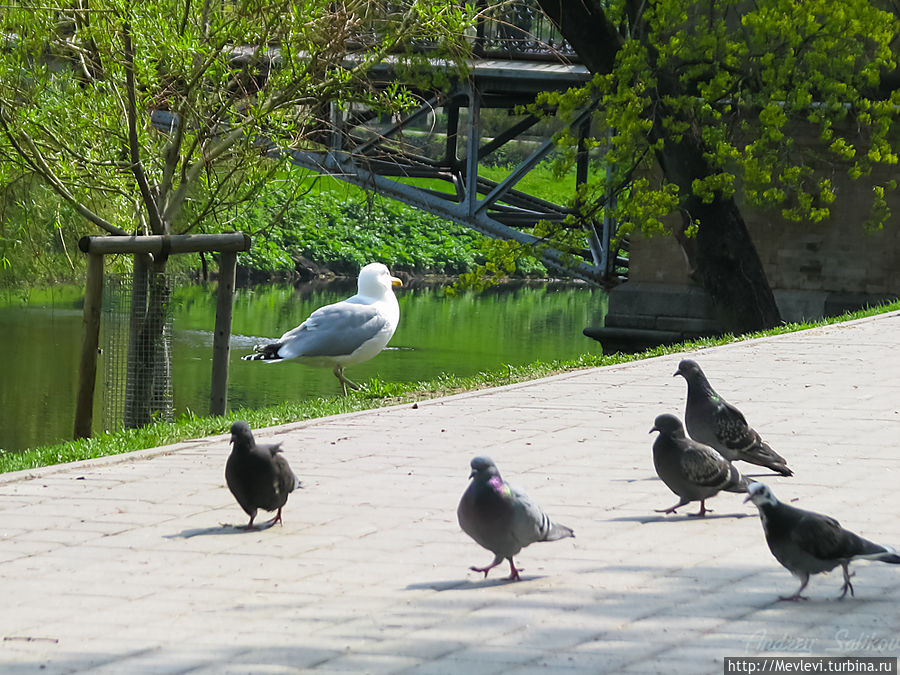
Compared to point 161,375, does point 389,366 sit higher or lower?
lower

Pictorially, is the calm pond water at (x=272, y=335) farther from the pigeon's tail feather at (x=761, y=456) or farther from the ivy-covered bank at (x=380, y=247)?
the pigeon's tail feather at (x=761, y=456)

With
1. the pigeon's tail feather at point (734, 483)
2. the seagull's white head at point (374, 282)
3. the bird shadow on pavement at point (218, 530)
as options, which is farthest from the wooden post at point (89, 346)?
the pigeon's tail feather at point (734, 483)

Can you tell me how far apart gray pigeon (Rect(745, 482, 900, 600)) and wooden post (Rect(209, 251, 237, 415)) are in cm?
733

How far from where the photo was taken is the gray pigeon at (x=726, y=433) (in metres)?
6.13

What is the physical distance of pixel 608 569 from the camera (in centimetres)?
511

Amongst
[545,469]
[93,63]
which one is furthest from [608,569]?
[93,63]

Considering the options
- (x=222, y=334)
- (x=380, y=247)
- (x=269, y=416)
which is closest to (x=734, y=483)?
(x=269, y=416)

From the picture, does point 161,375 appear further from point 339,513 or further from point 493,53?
point 493,53

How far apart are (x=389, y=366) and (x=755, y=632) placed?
1905 cm

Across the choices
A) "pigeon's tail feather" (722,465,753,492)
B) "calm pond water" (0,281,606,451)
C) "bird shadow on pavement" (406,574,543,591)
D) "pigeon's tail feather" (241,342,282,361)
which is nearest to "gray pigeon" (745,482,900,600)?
"bird shadow on pavement" (406,574,543,591)

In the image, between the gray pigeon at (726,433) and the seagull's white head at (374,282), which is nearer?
the gray pigeon at (726,433)

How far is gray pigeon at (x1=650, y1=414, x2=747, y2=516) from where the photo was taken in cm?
569

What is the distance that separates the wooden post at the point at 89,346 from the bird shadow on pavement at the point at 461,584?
6532 mm

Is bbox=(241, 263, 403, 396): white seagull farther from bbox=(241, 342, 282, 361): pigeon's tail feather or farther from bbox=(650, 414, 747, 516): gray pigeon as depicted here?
bbox=(650, 414, 747, 516): gray pigeon
